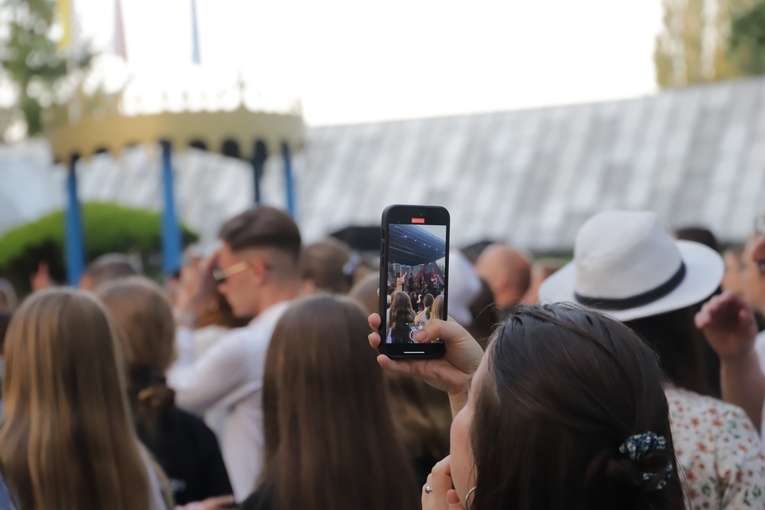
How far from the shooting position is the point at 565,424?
1.57 metres

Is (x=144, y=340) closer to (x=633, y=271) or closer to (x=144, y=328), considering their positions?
(x=144, y=328)

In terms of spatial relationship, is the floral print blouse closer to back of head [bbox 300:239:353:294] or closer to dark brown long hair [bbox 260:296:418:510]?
dark brown long hair [bbox 260:296:418:510]

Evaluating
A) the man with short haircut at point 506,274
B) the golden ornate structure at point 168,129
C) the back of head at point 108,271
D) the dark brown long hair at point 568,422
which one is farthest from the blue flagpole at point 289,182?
the dark brown long hair at point 568,422

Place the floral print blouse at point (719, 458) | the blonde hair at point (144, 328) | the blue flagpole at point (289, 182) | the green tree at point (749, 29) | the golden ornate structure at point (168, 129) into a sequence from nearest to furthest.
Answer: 1. the floral print blouse at point (719, 458)
2. the blonde hair at point (144, 328)
3. the green tree at point (749, 29)
4. the golden ornate structure at point (168, 129)
5. the blue flagpole at point (289, 182)

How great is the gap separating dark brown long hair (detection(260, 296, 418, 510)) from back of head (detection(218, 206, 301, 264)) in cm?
146

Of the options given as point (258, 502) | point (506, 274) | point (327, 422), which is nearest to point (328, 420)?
point (327, 422)

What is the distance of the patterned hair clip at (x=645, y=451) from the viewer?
155cm

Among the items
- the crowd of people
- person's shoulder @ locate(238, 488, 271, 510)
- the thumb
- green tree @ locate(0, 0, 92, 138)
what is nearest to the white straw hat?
the crowd of people

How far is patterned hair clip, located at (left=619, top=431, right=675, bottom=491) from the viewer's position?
1555 mm

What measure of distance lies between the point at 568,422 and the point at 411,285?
472 millimetres

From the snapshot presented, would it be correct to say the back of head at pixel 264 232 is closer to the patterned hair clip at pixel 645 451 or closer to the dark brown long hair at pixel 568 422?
the dark brown long hair at pixel 568 422

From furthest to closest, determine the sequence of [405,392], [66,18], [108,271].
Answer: [66,18], [108,271], [405,392]

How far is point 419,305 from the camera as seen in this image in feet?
6.37

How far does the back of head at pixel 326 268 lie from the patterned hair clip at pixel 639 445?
427cm
